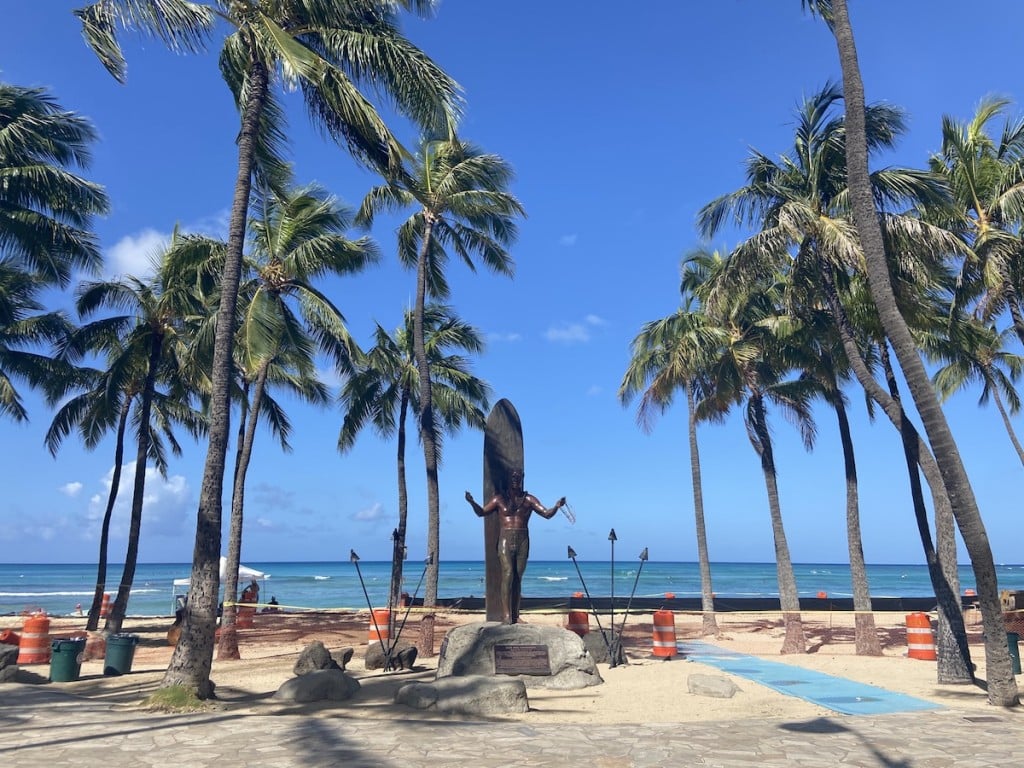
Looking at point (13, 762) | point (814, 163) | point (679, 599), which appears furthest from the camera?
point (679, 599)

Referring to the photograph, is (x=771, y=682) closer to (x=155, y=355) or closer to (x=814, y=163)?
(x=814, y=163)

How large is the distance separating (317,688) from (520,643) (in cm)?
321

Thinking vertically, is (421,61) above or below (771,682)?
above

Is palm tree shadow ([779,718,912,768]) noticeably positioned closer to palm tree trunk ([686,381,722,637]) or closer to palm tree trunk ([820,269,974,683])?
palm tree trunk ([820,269,974,683])

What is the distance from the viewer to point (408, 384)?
26109 mm

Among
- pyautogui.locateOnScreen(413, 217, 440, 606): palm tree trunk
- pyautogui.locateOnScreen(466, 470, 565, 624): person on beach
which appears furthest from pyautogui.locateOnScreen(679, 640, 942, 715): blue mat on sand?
pyautogui.locateOnScreen(413, 217, 440, 606): palm tree trunk

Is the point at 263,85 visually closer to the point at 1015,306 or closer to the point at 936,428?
the point at 936,428

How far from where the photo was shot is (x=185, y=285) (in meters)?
19.2

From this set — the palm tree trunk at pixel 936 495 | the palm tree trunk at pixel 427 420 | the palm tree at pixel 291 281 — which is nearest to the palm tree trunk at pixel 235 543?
the palm tree at pixel 291 281

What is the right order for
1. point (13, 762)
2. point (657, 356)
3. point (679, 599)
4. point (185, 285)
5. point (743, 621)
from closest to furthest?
point (13, 762)
point (185, 285)
point (657, 356)
point (743, 621)
point (679, 599)

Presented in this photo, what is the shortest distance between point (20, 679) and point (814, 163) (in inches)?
647

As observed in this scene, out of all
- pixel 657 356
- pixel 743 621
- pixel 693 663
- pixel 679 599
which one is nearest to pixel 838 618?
pixel 743 621

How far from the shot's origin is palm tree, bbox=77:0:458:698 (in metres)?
10.5

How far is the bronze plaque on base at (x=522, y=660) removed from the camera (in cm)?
1214
